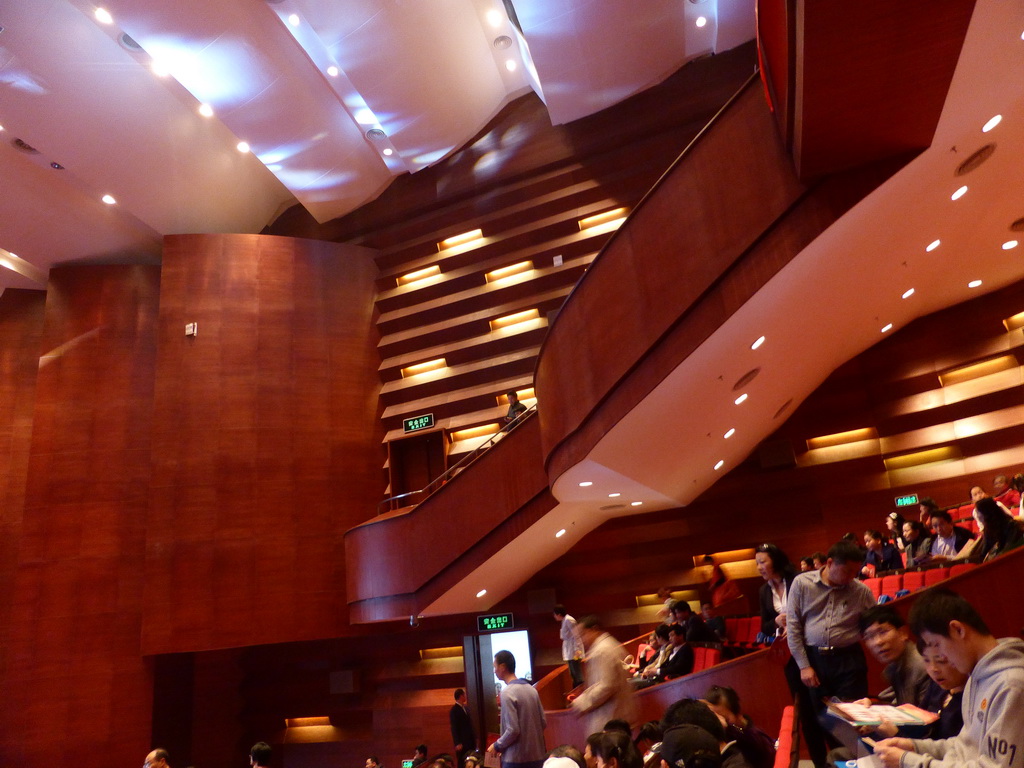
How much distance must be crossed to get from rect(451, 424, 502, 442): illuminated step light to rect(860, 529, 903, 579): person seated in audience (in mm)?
5569

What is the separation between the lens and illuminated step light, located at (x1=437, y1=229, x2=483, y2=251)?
11852mm

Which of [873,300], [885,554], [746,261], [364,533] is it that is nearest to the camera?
[746,261]

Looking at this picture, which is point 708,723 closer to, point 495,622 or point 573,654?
point 573,654

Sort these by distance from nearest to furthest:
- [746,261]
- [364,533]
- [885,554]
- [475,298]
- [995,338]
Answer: [746,261] < [885,554] < [995,338] < [364,533] < [475,298]

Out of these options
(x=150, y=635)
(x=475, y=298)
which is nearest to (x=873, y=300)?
(x=475, y=298)

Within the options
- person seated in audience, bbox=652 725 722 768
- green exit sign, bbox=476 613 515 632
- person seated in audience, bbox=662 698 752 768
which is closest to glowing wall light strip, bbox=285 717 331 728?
green exit sign, bbox=476 613 515 632

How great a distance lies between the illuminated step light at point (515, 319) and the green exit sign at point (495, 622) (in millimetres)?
4460

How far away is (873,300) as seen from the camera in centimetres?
700

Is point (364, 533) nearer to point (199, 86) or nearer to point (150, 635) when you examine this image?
point (150, 635)

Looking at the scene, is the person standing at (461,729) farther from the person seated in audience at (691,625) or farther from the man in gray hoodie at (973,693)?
the man in gray hoodie at (973,693)

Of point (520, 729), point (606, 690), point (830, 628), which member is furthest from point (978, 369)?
point (520, 729)

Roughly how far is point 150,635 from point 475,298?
6.62 metres

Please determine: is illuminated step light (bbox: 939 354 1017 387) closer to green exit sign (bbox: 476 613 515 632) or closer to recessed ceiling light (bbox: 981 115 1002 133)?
recessed ceiling light (bbox: 981 115 1002 133)

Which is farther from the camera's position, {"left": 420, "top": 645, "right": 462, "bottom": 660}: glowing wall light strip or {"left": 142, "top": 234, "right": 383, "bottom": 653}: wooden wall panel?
{"left": 420, "top": 645, "right": 462, "bottom": 660}: glowing wall light strip
